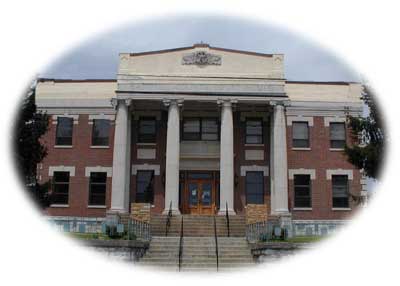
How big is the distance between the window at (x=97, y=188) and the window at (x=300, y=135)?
1149 centimetres

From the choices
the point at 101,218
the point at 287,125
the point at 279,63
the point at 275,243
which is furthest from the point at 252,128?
the point at 275,243

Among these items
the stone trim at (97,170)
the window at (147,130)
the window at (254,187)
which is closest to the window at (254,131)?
the window at (254,187)

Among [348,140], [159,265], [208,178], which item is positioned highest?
[348,140]

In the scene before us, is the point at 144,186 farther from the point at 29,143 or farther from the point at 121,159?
the point at 29,143

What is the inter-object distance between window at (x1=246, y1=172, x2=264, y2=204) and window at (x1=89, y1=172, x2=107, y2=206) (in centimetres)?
839

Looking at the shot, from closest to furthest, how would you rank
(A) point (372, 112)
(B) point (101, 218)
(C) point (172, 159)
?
(A) point (372, 112), (C) point (172, 159), (B) point (101, 218)

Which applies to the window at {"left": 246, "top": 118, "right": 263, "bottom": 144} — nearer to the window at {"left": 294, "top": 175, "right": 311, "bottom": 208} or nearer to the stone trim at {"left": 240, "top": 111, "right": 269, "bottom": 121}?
the stone trim at {"left": 240, "top": 111, "right": 269, "bottom": 121}

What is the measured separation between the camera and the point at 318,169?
3275 centimetres

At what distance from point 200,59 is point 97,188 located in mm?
9657

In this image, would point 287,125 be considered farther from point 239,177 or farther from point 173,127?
point 173,127

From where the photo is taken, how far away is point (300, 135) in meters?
33.3

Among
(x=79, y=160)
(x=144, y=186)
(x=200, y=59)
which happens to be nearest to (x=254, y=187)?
(x=144, y=186)

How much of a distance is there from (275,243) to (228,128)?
13.3 metres

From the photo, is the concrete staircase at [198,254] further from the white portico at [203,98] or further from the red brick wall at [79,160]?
the red brick wall at [79,160]
